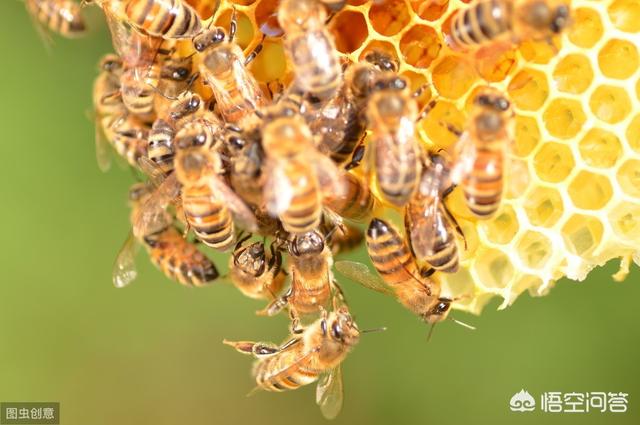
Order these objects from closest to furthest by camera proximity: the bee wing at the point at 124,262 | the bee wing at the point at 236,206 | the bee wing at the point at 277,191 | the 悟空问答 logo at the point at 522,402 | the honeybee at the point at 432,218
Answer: the bee wing at the point at 277,191 < the bee wing at the point at 236,206 < the honeybee at the point at 432,218 < the bee wing at the point at 124,262 < the 悟空问答 logo at the point at 522,402

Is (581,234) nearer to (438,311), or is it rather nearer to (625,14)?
(438,311)

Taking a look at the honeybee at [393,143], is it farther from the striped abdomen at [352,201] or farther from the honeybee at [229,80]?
the honeybee at [229,80]

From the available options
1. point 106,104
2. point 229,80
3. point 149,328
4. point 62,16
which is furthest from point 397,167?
point 149,328

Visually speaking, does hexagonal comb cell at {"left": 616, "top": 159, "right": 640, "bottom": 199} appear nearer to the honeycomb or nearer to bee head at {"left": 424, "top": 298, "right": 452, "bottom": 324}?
the honeycomb

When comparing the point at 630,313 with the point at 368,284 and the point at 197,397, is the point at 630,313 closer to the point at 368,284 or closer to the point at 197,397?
the point at 368,284

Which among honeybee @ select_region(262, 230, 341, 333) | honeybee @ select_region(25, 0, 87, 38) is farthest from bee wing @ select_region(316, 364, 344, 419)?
honeybee @ select_region(25, 0, 87, 38)

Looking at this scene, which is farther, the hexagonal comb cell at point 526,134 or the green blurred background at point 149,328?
the green blurred background at point 149,328

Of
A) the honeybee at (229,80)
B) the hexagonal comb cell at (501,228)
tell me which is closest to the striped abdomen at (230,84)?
the honeybee at (229,80)
